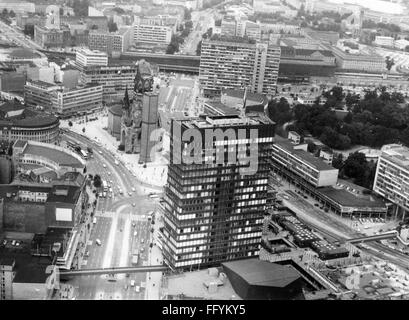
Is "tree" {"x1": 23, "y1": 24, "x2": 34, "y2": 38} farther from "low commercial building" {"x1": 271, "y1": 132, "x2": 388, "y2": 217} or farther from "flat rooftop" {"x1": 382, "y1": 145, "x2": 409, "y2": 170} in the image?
"flat rooftop" {"x1": 382, "y1": 145, "x2": 409, "y2": 170}

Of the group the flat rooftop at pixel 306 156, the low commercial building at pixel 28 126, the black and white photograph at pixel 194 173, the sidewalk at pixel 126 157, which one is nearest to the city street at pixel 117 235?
the black and white photograph at pixel 194 173

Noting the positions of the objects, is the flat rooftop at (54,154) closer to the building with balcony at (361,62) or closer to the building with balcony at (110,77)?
the building with balcony at (110,77)

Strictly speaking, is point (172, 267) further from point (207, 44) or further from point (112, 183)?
point (207, 44)

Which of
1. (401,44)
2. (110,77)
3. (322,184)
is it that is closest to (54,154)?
(322,184)

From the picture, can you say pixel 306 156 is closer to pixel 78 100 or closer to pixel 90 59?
pixel 78 100

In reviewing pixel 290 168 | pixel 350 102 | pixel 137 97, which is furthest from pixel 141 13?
pixel 290 168

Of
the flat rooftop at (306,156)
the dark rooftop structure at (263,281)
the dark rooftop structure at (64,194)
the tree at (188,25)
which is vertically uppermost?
the tree at (188,25)

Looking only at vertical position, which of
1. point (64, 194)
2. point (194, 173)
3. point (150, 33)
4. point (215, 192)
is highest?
point (150, 33)
